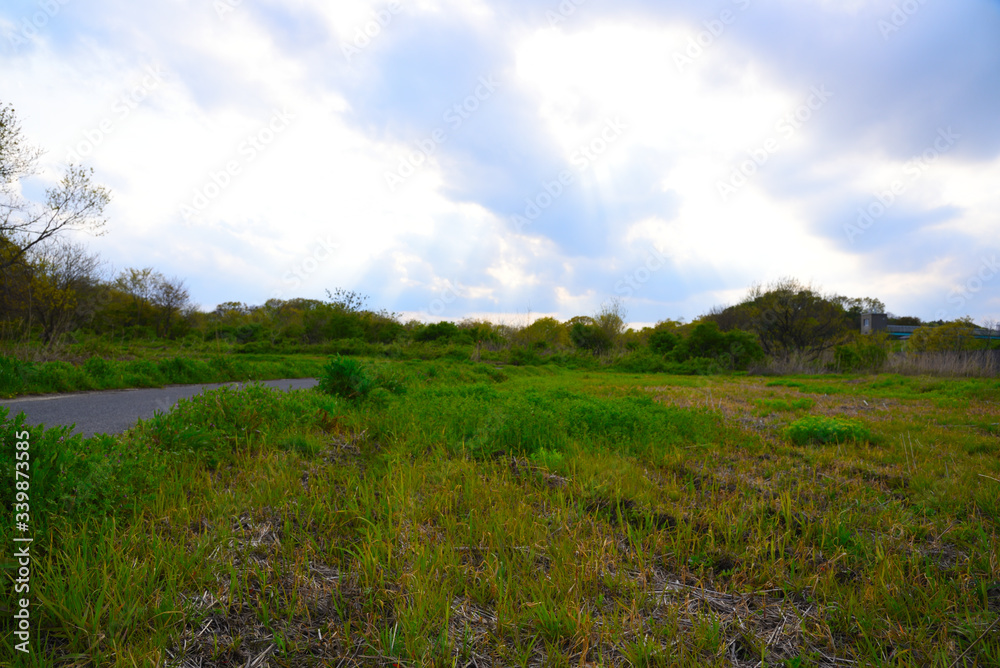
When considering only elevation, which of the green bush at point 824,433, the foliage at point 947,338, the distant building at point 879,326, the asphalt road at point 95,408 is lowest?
the asphalt road at point 95,408

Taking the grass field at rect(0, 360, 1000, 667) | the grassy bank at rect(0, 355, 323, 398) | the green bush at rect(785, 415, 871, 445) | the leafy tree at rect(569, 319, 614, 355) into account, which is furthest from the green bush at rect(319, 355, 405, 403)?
the leafy tree at rect(569, 319, 614, 355)

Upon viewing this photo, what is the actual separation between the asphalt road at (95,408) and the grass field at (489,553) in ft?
6.95

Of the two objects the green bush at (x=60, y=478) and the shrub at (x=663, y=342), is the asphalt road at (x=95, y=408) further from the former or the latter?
the shrub at (x=663, y=342)

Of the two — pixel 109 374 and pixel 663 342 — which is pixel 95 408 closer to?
pixel 109 374

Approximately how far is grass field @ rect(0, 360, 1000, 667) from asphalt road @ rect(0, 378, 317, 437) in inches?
83.5

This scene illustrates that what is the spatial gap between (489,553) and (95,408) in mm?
7496

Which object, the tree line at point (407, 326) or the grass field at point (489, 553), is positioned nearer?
the grass field at point (489, 553)

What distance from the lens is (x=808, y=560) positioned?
2414 mm

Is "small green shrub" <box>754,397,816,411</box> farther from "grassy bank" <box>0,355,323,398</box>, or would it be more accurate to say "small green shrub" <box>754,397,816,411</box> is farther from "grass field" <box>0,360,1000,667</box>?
"grassy bank" <box>0,355,323,398</box>

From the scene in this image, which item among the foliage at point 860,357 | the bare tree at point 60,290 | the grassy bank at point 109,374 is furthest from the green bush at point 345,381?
the foliage at point 860,357

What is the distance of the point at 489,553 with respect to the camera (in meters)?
2.40

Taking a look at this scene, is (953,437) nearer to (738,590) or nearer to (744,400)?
(744,400)

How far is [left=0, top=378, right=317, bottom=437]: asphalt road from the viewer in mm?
5383

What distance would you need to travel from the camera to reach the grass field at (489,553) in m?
1.79
